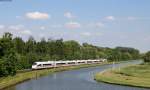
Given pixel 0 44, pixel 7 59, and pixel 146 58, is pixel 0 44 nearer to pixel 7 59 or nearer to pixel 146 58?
pixel 7 59

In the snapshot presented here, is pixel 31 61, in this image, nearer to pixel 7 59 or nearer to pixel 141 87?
pixel 7 59

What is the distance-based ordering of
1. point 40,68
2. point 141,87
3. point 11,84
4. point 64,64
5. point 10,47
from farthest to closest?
point 64,64 → point 40,68 → point 10,47 → point 11,84 → point 141,87

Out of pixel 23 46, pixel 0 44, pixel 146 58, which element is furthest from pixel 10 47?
pixel 146 58

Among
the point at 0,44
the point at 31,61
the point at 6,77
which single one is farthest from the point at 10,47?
the point at 31,61

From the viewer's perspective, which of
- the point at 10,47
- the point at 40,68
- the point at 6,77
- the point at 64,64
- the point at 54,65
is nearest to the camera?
the point at 6,77

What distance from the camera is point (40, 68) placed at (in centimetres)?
14225

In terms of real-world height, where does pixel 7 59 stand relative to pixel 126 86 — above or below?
above

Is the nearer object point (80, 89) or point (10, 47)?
point (80, 89)

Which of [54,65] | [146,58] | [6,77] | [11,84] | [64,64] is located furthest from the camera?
[146,58]

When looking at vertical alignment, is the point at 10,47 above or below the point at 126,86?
above

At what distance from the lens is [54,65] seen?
163125 millimetres

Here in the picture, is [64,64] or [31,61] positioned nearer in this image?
[31,61]

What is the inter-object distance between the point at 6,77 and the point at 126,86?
3001 centimetres

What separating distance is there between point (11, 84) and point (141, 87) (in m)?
29.7
